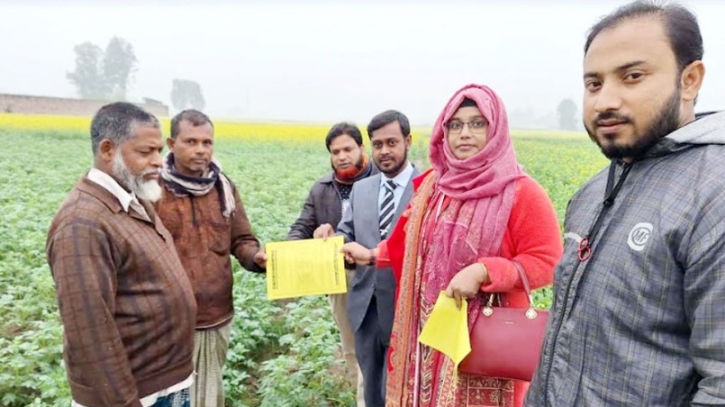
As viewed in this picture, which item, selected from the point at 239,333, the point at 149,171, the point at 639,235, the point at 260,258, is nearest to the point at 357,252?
the point at 260,258

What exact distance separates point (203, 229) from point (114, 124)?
790mm

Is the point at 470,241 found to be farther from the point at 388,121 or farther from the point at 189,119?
the point at 189,119

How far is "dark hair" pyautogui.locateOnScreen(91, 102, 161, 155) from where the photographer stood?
6.53 feet

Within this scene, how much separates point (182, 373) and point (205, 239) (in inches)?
28.5

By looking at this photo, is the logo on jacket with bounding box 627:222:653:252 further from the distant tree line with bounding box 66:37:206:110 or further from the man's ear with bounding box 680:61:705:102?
the distant tree line with bounding box 66:37:206:110

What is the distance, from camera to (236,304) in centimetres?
→ 477

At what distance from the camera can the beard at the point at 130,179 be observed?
6.54ft

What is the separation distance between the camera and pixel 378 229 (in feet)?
9.30

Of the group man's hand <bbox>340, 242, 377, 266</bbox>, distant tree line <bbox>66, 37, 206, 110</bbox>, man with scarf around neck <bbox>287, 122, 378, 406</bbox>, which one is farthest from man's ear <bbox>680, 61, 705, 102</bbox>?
distant tree line <bbox>66, 37, 206, 110</bbox>

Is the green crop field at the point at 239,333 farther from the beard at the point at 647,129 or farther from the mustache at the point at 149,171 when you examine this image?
the beard at the point at 647,129

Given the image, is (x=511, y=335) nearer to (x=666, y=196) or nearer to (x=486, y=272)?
(x=486, y=272)

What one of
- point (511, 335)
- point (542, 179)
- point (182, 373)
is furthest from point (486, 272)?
point (542, 179)

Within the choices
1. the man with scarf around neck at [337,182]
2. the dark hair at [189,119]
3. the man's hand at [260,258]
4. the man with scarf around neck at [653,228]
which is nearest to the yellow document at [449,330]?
the man with scarf around neck at [653,228]

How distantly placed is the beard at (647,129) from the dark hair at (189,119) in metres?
2.08
